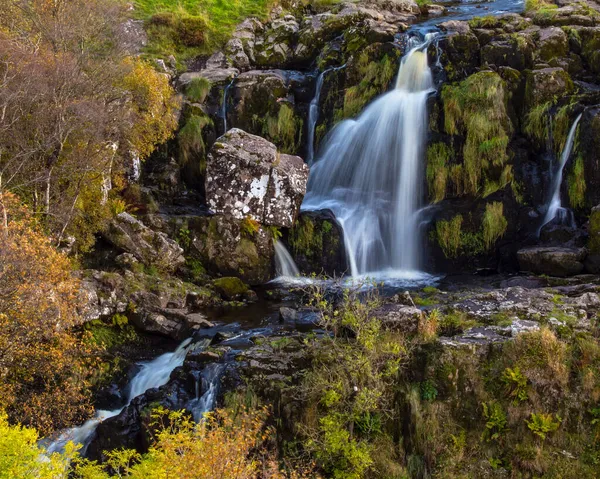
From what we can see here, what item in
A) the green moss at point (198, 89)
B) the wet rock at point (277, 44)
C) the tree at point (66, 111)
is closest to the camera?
the tree at point (66, 111)

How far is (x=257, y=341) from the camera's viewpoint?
13.6m

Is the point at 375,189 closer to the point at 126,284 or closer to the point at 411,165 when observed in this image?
the point at 411,165

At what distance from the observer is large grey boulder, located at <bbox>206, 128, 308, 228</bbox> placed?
66.1 feet

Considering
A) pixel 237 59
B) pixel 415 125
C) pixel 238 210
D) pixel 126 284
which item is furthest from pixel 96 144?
pixel 237 59

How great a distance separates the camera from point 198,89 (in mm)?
26000

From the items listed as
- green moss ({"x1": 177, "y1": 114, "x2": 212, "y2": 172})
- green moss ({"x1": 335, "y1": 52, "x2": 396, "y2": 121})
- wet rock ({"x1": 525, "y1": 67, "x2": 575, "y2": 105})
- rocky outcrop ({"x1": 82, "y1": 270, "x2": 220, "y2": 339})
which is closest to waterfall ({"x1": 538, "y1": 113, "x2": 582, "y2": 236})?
wet rock ({"x1": 525, "y1": 67, "x2": 575, "y2": 105})

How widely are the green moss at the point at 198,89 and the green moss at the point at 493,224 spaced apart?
14.9 metres

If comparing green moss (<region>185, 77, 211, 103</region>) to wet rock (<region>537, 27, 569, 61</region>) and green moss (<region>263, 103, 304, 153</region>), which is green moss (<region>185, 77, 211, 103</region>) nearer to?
green moss (<region>263, 103, 304, 153</region>)

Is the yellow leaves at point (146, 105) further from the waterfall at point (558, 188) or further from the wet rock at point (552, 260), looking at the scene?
the waterfall at point (558, 188)

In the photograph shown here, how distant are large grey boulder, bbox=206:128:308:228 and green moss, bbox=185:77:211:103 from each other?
628 centimetres

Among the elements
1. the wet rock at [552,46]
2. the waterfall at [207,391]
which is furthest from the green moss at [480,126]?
the waterfall at [207,391]

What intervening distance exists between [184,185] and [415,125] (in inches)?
418

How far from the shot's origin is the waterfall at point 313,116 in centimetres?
2487

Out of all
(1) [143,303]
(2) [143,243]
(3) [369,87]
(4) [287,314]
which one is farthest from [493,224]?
(1) [143,303]
